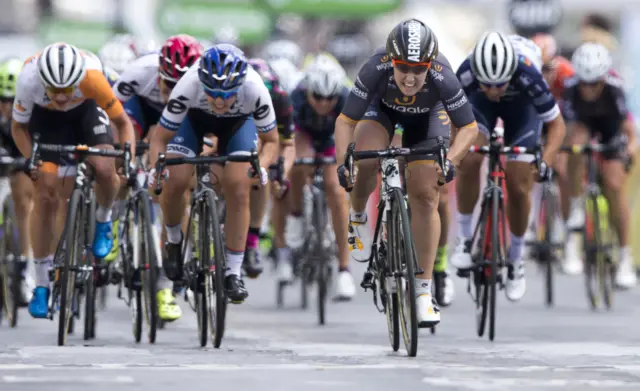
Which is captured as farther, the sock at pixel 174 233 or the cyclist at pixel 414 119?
the sock at pixel 174 233

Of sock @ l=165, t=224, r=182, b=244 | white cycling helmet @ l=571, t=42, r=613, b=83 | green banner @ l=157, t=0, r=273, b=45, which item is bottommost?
sock @ l=165, t=224, r=182, b=244

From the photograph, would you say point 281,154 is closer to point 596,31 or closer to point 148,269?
point 148,269

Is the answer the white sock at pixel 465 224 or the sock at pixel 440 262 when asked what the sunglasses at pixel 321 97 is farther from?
the sock at pixel 440 262

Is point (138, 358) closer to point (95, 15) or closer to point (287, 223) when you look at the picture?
point (287, 223)

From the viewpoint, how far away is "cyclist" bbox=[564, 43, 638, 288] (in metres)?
16.4

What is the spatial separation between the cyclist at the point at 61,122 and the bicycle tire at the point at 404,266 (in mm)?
2336

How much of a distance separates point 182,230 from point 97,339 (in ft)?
3.12

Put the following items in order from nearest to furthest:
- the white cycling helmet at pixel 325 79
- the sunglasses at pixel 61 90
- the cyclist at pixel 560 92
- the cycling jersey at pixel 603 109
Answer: the sunglasses at pixel 61 90, the white cycling helmet at pixel 325 79, the cycling jersey at pixel 603 109, the cyclist at pixel 560 92

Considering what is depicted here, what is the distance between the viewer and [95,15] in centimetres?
6981

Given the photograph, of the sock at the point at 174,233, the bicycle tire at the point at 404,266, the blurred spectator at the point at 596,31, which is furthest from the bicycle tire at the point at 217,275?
the blurred spectator at the point at 596,31

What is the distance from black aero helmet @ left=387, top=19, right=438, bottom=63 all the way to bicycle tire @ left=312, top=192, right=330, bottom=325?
3822mm

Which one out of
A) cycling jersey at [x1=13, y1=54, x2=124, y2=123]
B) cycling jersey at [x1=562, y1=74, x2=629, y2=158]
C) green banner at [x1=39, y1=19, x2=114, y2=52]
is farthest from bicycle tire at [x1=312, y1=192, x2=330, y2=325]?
green banner at [x1=39, y1=19, x2=114, y2=52]

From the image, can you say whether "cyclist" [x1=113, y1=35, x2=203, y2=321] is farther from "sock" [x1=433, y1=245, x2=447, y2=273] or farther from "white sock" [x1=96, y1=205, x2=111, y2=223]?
"sock" [x1=433, y1=245, x2=447, y2=273]

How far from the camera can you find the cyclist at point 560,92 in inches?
672
